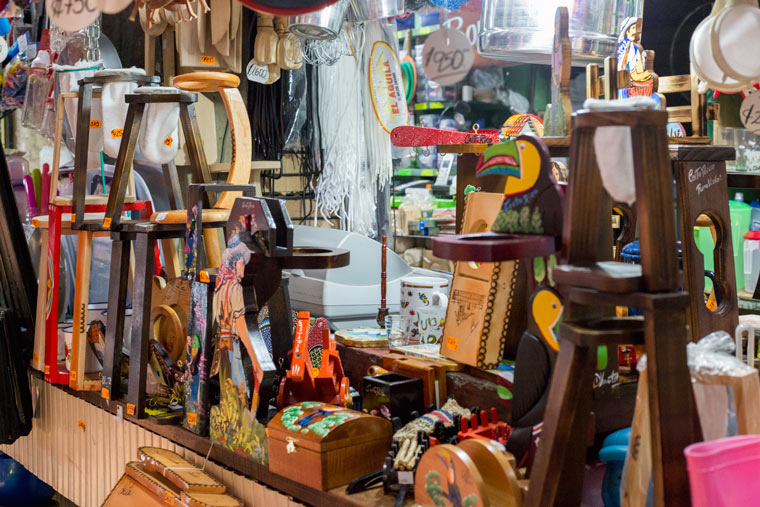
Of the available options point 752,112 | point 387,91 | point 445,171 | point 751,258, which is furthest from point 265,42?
point 751,258

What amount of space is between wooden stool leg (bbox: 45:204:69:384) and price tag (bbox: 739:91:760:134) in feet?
7.09

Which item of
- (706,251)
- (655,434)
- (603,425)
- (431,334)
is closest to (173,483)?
(431,334)

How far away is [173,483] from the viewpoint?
6.37ft

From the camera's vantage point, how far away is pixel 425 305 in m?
2.10

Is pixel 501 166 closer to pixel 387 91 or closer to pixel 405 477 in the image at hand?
pixel 405 477

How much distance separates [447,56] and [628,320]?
70.3 inches

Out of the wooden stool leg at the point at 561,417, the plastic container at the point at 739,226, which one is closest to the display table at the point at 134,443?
the wooden stool leg at the point at 561,417

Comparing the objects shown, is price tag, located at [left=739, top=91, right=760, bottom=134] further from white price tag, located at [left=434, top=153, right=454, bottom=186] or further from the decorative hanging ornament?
white price tag, located at [left=434, top=153, right=454, bottom=186]

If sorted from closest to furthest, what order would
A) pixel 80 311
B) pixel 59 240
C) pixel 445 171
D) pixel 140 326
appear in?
pixel 140 326 → pixel 80 311 → pixel 59 240 → pixel 445 171

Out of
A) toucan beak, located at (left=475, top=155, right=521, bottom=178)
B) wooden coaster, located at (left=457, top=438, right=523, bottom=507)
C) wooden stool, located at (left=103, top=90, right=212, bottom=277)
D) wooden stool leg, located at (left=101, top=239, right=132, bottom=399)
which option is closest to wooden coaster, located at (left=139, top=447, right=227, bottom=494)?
wooden stool leg, located at (left=101, top=239, right=132, bottom=399)

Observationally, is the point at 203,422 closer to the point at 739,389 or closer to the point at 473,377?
the point at 473,377

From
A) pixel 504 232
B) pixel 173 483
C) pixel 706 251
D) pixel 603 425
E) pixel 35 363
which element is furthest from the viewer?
pixel 706 251

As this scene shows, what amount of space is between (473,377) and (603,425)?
0.30m

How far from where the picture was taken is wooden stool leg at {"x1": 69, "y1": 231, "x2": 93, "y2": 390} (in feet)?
8.04
